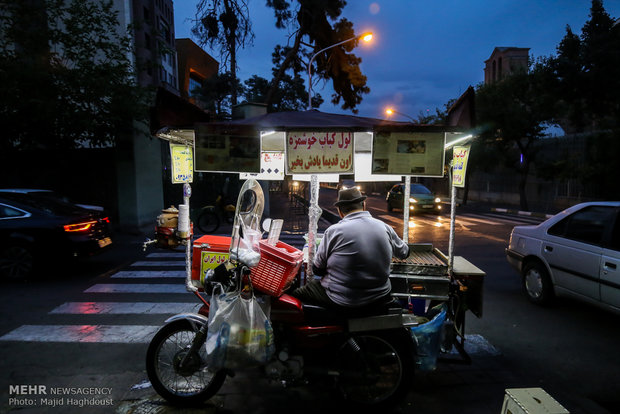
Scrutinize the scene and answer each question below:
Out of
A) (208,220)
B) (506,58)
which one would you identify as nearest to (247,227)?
(208,220)

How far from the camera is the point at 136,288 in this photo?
675cm

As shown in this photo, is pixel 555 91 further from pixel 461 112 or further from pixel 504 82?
pixel 461 112

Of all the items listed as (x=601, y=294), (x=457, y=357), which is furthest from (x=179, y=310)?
(x=601, y=294)

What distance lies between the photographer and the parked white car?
4594 mm

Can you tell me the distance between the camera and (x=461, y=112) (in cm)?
371

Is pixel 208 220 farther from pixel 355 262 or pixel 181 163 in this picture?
pixel 355 262

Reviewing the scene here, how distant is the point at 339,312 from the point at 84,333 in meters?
3.69

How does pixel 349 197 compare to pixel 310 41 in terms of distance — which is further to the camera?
pixel 310 41

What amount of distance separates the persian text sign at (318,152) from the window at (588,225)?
3.56 meters

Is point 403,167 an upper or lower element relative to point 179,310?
upper

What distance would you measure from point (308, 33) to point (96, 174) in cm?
1305

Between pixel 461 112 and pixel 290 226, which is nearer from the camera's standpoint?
pixel 461 112

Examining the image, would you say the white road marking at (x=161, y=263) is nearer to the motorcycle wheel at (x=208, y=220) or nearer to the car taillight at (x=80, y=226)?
the car taillight at (x=80, y=226)

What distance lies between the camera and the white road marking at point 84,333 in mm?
4637
